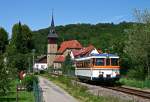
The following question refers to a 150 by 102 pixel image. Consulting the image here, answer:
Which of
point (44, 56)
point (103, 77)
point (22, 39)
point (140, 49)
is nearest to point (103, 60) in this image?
point (103, 77)

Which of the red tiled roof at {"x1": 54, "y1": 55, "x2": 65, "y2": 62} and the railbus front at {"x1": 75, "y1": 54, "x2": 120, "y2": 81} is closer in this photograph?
the railbus front at {"x1": 75, "y1": 54, "x2": 120, "y2": 81}

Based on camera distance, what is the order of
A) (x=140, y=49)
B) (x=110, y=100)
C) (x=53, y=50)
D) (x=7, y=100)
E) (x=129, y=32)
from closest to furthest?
1. (x=110, y=100)
2. (x=7, y=100)
3. (x=140, y=49)
4. (x=129, y=32)
5. (x=53, y=50)

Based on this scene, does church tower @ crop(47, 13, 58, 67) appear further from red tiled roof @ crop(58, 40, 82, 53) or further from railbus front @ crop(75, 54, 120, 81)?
railbus front @ crop(75, 54, 120, 81)

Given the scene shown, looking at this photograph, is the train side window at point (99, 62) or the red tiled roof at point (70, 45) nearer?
the train side window at point (99, 62)

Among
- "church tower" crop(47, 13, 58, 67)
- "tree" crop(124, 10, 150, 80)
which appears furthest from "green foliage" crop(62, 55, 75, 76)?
"church tower" crop(47, 13, 58, 67)

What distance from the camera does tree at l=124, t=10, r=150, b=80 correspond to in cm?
4691

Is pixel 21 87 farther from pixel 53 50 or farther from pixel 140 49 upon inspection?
pixel 53 50

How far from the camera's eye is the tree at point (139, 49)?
1847 inches

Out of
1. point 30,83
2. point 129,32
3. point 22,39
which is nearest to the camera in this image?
point 30,83

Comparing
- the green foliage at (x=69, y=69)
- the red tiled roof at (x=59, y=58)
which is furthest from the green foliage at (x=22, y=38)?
the red tiled roof at (x=59, y=58)

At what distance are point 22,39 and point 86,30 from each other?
80.6 m

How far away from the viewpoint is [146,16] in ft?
170

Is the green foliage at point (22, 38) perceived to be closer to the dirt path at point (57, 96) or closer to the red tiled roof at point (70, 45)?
the red tiled roof at point (70, 45)

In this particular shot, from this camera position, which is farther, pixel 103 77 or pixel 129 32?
pixel 129 32
